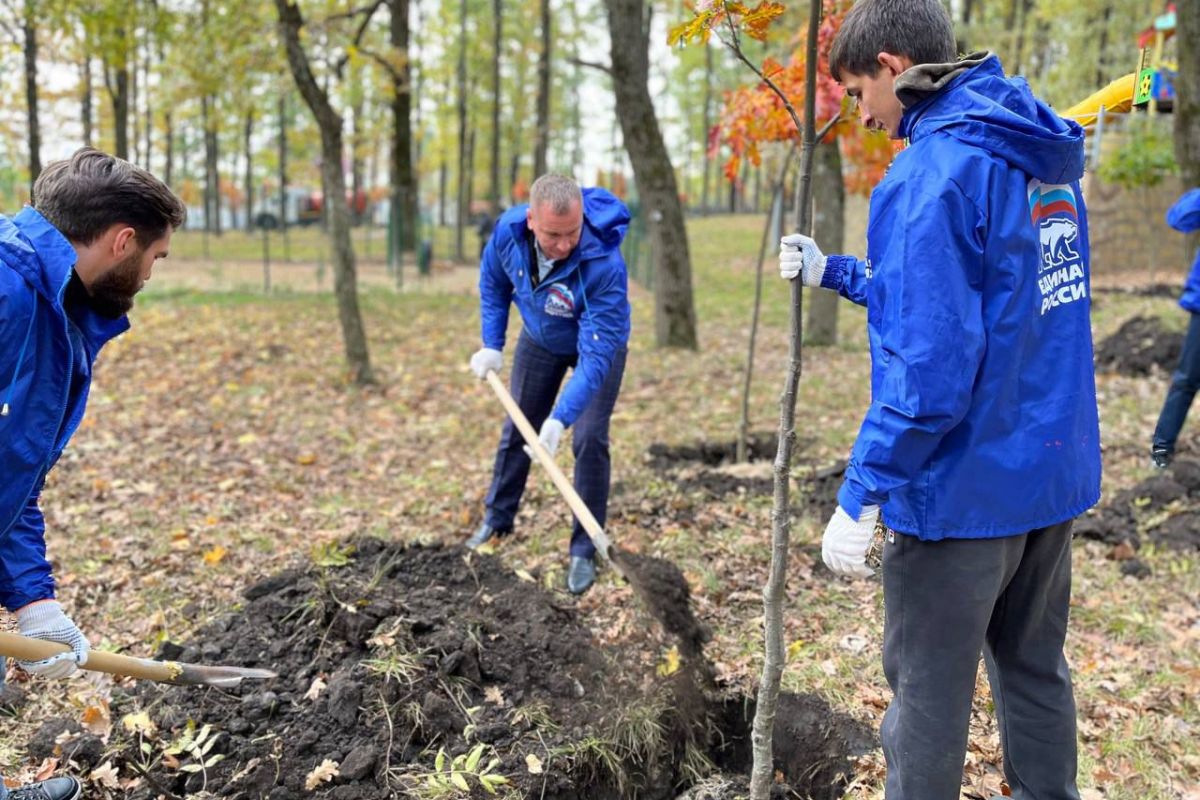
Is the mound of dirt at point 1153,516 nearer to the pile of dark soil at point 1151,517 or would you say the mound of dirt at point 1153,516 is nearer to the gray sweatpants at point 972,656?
the pile of dark soil at point 1151,517

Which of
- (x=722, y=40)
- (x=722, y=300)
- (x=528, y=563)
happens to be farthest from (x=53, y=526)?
(x=722, y=300)

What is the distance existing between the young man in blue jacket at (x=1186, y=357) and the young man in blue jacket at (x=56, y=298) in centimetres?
476

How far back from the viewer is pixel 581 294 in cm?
411

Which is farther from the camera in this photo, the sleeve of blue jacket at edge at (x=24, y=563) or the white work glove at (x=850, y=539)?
the sleeve of blue jacket at edge at (x=24, y=563)

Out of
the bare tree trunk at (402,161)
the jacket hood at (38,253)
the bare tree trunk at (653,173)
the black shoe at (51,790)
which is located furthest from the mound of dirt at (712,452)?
the bare tree trunk at (402,161)

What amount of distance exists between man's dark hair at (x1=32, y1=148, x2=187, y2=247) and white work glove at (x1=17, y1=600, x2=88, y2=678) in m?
1.00

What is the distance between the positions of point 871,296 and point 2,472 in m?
1.98

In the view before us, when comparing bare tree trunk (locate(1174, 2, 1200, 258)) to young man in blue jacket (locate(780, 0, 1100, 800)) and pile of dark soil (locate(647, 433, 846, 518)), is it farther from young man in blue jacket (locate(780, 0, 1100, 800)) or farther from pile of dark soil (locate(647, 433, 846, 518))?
young man in blue jacket (locate(780, 0, 1100, 800))

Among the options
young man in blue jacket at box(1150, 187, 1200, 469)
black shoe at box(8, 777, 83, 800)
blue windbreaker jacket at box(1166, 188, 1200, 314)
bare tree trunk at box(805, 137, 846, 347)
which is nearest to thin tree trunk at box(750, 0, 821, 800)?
black shoe at box(8, 777, 83, 800)

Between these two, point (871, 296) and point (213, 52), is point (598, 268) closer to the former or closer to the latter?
point (871, 296)

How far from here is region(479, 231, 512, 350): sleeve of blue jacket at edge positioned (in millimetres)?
4457

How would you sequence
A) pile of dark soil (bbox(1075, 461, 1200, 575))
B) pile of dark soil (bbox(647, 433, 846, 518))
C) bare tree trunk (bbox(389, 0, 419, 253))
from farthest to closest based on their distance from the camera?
bare tree trunk (bbox(389, 0, 419, 253)) → pile of dark soil (bbox(647, 433, 846, 518)) → pile of dark soil (bbox(1075, 461, 1200, 575))

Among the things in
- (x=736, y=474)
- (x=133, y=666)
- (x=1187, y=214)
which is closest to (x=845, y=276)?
(x=133, y=666)

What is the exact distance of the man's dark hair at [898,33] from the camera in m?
1.87
